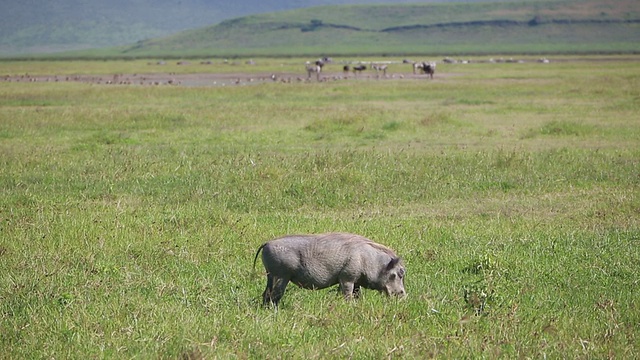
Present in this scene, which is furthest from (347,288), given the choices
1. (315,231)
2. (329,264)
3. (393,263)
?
(315,231)

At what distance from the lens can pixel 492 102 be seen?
34.7 metres

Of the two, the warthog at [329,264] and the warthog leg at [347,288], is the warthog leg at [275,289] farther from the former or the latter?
the warthog leg at [347,288]

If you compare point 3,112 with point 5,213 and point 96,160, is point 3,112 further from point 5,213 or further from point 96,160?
point 5,213

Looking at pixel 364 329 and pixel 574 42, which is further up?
pixel 364 329

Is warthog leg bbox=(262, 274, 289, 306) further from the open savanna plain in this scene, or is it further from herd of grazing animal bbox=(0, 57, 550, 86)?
herd of grazing animal bbox=(0, 57, 550, 86)

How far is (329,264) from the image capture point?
7.64m

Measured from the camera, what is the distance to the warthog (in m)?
7.56

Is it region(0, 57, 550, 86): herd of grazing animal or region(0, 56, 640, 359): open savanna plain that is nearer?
region(0, 56, 640, 359): open savanna plain

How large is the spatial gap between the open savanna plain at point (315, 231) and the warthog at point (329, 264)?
18 centimetres

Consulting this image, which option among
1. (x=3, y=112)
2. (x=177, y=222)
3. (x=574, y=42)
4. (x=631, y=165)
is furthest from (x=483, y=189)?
(x=574, y=42)

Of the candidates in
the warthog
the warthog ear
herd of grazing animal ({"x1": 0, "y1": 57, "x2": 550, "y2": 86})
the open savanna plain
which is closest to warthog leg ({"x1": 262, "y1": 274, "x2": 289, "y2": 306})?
the warthog

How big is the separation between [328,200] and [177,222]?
2.98 metres

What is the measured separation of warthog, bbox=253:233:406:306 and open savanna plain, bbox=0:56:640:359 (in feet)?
0.60

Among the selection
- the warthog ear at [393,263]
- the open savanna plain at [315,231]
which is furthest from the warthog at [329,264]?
the open savanna plain at [315,231]
